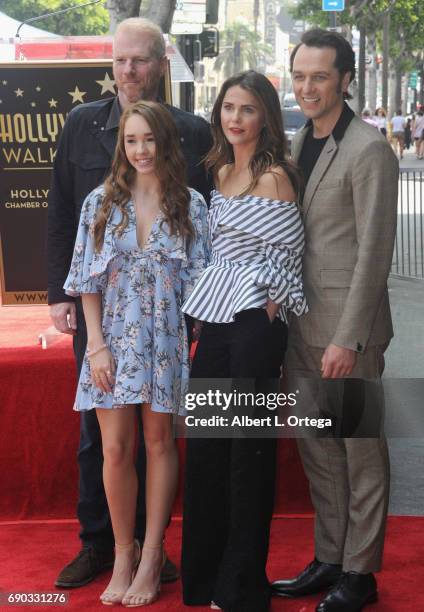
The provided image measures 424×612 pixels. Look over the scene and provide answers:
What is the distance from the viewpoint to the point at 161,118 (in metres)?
4.08

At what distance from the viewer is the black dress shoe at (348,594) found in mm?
4168

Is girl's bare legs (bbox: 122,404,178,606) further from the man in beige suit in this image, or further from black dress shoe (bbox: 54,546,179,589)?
the man in beige suit

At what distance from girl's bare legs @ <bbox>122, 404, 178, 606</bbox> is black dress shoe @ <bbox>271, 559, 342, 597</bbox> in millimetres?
490

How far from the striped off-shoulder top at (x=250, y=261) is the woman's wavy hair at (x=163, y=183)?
0.48ft

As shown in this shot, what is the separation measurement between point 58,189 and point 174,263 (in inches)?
24.7

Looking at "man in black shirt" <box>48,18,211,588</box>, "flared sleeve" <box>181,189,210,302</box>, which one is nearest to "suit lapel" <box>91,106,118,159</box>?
"man in black shirt" <box>48,18,211,588</box>

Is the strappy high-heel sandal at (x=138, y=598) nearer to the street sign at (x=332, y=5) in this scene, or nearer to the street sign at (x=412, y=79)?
the street sign at (x=332, y=5)

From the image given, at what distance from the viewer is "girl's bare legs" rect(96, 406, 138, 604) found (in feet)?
13.8

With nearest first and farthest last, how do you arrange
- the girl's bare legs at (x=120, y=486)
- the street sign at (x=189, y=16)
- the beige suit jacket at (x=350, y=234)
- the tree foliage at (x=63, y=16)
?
the beige suit jacket at (x=350, y=234) < the girl's bare legs at (x=120, y=486) < the street sign at (x=189, y=16) < the tree foliage at (x=63, y=16)

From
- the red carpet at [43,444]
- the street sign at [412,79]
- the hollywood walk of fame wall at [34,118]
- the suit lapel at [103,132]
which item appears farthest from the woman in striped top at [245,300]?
the street sign at [412,79]

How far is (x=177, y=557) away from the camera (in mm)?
4859

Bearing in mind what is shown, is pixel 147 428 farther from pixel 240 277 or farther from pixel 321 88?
pixel 321 88

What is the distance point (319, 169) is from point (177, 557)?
1.81 metres

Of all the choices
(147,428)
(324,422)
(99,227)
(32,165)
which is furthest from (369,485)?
(32,165)
